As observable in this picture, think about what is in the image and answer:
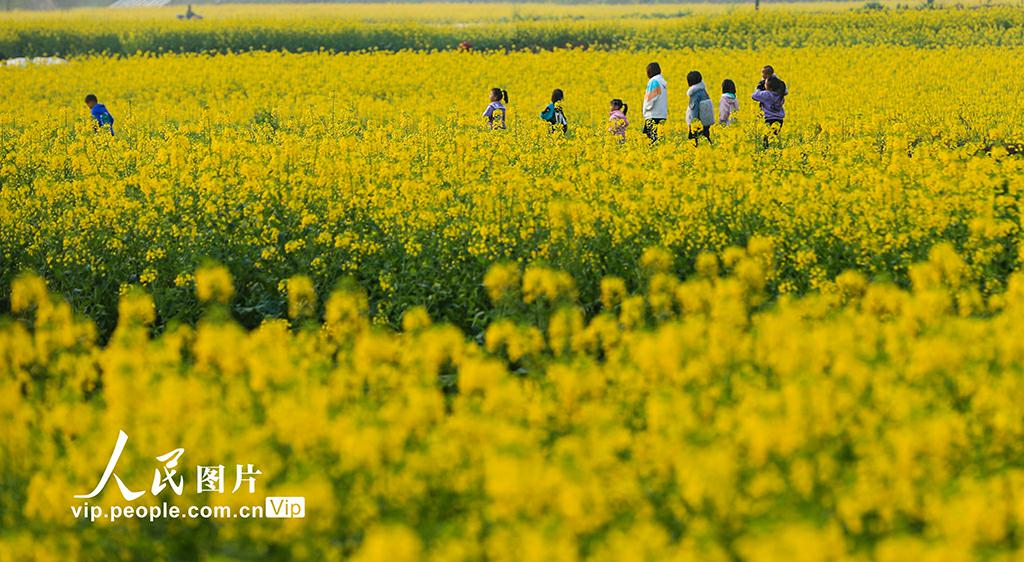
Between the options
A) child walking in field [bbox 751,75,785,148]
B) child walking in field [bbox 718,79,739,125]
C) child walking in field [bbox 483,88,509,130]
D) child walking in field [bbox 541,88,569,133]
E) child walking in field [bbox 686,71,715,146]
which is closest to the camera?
child walking in field [bbox 686,71,715,146]

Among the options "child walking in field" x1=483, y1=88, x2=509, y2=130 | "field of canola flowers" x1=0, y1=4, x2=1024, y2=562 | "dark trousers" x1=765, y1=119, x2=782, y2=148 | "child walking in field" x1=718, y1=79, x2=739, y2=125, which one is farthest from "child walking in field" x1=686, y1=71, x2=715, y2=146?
"child walking in field" x1=483, y1=88, x2=509, y2=130

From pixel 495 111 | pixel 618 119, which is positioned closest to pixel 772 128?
pixel 618 119

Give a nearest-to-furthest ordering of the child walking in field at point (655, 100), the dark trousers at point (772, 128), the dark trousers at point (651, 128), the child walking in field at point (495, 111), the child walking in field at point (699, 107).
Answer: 1. the dark trousers at point (651, 128)
2. the dark trousers at point (772, 128)
3. the child walking in field at point (699, 107)
4. the child walking in field at point (655, 100)
5. the child walking in field at point (495, 111)

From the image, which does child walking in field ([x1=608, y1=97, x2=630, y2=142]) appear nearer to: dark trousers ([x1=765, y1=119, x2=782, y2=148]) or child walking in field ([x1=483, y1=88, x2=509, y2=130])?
child walking in field ([x1=483, y1=88, x2=509, y2=130])

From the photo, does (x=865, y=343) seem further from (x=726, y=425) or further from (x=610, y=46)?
(x=610, y=46)

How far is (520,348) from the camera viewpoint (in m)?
5.89

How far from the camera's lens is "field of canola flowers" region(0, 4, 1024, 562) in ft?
13.3

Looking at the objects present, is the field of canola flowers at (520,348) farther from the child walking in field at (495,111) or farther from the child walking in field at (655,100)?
the child walking in field at (495,111)

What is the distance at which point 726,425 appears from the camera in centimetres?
453

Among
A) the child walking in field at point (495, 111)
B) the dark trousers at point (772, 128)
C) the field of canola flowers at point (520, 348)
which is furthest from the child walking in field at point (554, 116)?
the dark trousers at point (772, 128)

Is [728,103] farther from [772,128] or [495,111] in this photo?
[495,111]

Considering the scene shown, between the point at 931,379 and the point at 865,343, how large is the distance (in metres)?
0.54

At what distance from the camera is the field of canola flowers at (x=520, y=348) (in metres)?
4.05

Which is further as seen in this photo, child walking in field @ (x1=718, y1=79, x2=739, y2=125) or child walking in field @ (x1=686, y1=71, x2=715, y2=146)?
child walking in field @ (x1=718, y1=79, x2=739, y2=125)
